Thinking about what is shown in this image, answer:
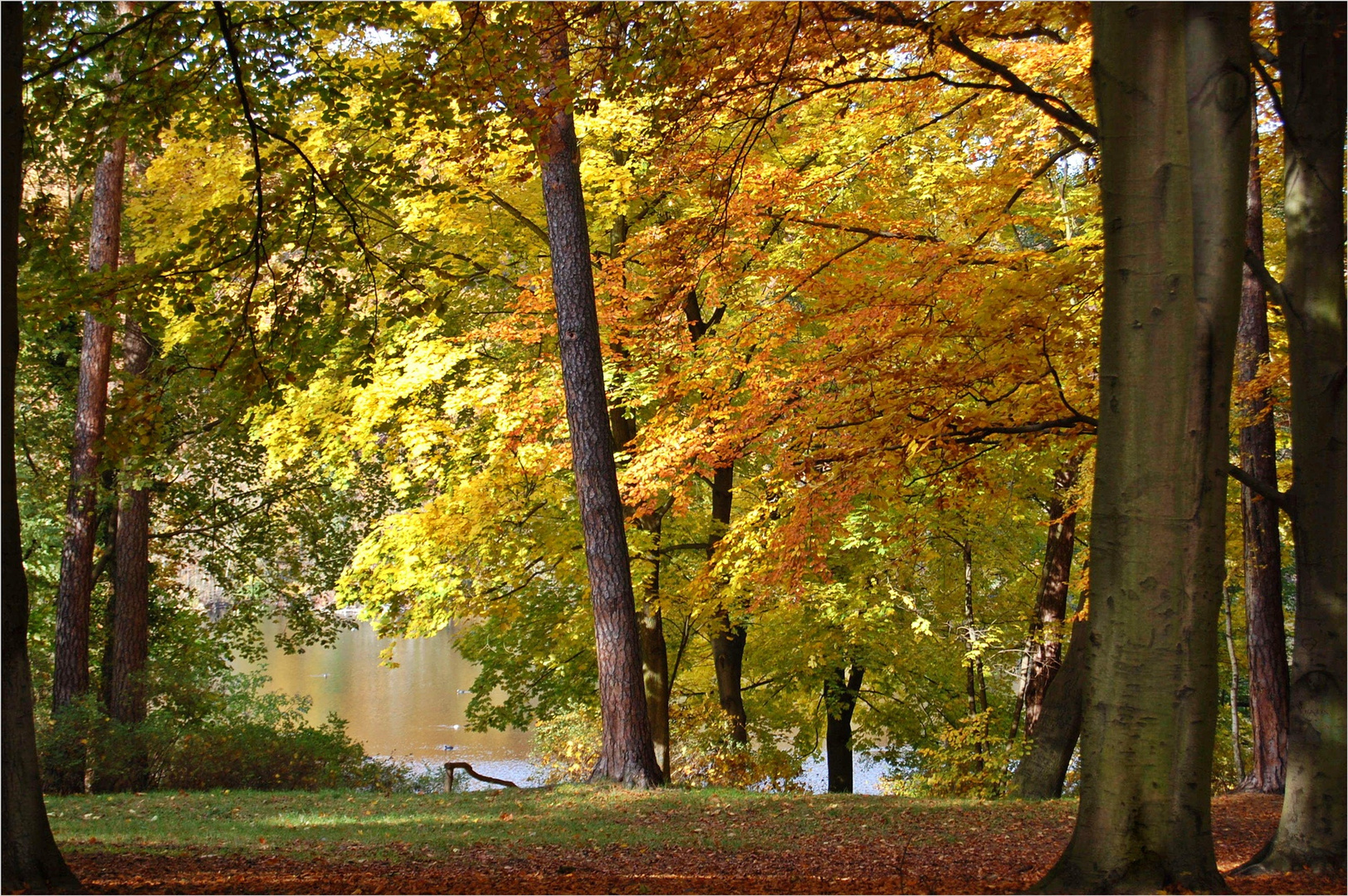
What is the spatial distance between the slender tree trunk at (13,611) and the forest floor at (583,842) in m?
0.33

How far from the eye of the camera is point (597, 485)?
30.2 ft

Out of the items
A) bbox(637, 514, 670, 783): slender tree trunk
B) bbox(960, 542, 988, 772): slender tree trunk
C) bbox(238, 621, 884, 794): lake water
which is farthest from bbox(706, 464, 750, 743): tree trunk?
bbox(960, 542, 988, 772): slender tree trunk

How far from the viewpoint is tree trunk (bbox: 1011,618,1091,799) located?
34.7 ft

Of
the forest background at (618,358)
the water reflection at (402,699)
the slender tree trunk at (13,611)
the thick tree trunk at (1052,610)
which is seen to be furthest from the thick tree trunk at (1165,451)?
the water reflection at (402,699)

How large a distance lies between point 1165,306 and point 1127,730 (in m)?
1.62

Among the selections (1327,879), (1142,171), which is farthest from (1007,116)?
(1327,879)

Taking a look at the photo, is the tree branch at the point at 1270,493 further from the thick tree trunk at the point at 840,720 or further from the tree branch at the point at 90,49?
the thick tree trunk at the point at 840,720

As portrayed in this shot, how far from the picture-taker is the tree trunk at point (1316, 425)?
5.07m

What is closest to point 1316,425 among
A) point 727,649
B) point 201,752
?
point 727,649

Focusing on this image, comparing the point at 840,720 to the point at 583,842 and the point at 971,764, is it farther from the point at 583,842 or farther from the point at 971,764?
the point at 583,842

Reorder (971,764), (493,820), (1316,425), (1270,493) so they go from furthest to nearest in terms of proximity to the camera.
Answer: (971,764)
(493,820)
(1270,493)
(1316,425)

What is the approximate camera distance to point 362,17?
597 centimetres

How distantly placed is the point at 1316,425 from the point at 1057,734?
6.28m

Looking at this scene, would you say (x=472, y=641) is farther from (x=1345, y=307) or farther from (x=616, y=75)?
(x=1345, y=307)
